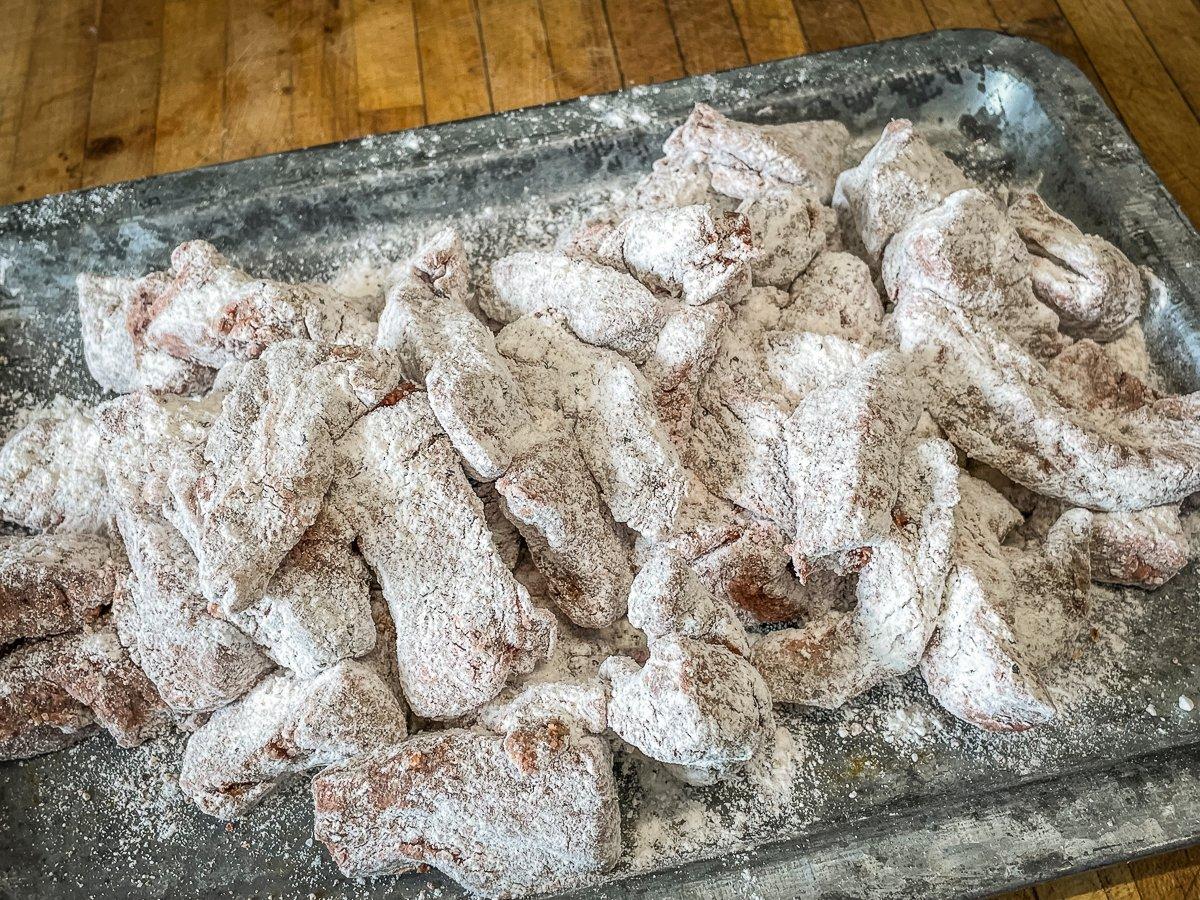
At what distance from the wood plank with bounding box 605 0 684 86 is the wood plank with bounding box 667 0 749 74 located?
0.02 metres

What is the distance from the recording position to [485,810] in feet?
3.91

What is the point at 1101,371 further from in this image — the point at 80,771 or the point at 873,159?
the point at 80,771

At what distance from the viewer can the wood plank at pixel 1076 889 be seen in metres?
1.49

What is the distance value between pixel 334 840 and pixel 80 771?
0.41 metres

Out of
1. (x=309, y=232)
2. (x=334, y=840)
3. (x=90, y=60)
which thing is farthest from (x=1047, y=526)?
(x=90, y=60)

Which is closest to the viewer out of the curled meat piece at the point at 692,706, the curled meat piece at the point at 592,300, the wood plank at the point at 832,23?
the curled meat piece at the point at 692,706

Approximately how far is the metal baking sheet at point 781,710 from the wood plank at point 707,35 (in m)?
0.47

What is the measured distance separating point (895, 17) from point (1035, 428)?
1.36 metres

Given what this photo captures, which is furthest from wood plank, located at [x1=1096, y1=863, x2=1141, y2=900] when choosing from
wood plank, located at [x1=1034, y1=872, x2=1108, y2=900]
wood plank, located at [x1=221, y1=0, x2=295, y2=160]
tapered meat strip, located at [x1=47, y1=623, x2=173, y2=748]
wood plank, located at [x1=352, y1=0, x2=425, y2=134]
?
wood plank, located at [x1=221, y1=0, x2=295, y2=160]

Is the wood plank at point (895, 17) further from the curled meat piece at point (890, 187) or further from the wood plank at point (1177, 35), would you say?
the curled meat piece at point (890, 187)

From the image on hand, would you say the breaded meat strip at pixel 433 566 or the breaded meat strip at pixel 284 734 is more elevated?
the breaded meat strip at pixel 433 566

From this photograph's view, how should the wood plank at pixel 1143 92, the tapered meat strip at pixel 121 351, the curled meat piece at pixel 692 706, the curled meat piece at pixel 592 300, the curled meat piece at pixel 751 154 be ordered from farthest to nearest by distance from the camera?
the wood plank at pixel 1143 92 → the curled meat piece at pixel 751 154 → the tapered meat strip at pixel 121 351 → the curled meat piece at pixel 592 300 → the curled meat piece at pixel 692 706

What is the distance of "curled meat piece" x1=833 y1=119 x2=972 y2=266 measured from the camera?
5.25ft

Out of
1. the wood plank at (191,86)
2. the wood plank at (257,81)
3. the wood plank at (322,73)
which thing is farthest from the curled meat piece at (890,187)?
the wood plank at (191,86)
